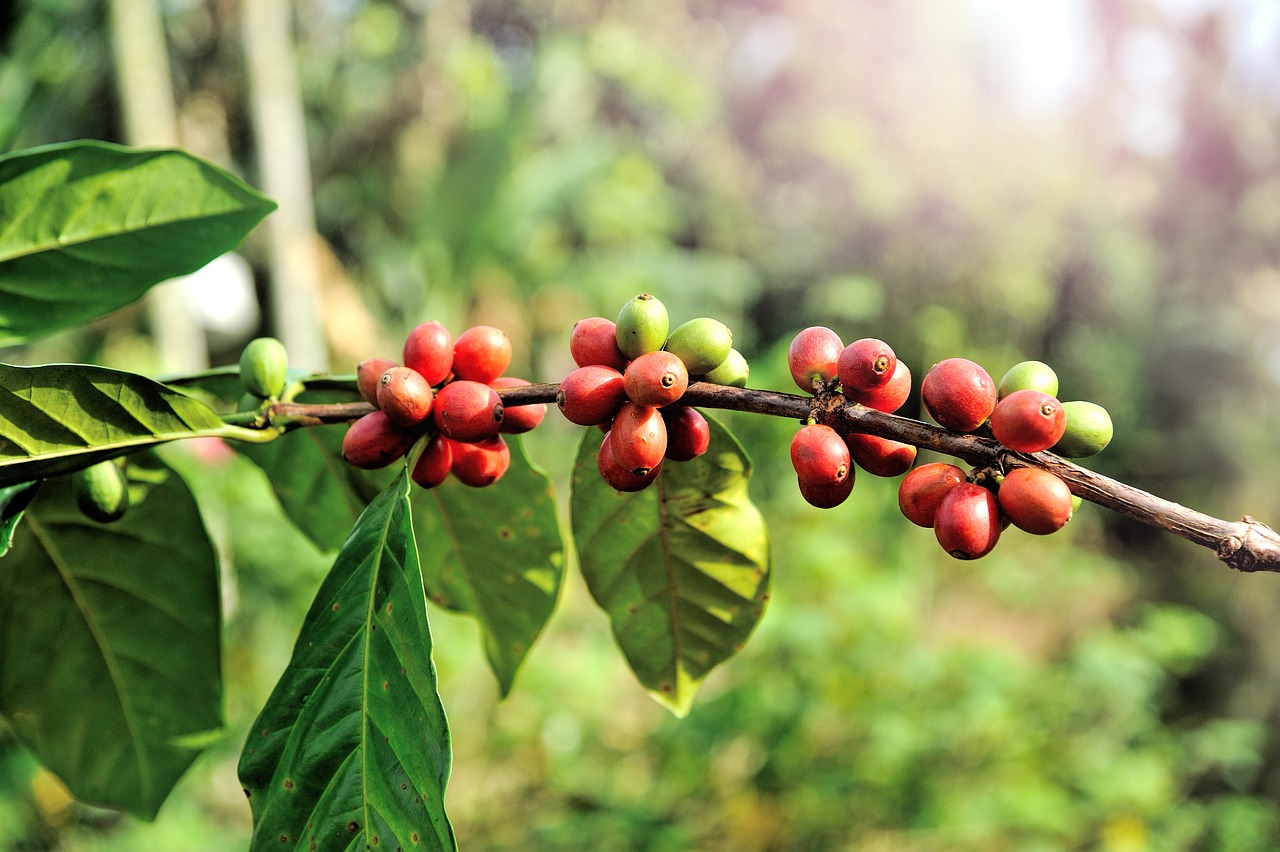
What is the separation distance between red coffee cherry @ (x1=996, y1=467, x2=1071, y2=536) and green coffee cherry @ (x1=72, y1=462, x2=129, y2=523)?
70 centimetres

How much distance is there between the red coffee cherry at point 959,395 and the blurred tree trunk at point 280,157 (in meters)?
5.37

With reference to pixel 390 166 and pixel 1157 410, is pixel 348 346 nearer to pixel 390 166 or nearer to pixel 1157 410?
pixel 390 166

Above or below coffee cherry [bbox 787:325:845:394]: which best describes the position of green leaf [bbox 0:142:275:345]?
above

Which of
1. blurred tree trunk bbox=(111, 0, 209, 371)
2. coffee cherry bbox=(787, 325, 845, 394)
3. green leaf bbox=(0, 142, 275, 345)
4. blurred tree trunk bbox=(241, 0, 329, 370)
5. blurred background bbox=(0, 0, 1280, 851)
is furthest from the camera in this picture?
blurred tree trunk bbox=(241, 0, 329, 370)

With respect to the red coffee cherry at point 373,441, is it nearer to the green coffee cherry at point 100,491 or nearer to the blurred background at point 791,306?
the green coffee cherry at point 100,491

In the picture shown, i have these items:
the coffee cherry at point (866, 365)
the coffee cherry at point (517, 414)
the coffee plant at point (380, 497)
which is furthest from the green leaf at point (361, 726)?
the coffee cherry at point (866, 365)

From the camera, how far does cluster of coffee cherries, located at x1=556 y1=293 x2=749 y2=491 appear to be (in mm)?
608

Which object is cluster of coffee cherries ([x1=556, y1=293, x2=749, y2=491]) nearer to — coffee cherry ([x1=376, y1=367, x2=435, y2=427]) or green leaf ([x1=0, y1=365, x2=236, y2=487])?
coffee cherry ([x1=376, y1=367, x2=435, y2=427])

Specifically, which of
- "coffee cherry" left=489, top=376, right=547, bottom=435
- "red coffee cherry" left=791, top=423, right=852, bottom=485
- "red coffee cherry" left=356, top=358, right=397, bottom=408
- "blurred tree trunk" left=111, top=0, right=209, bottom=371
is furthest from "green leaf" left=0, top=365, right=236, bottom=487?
"blurred tree trunk" left=111, top=0, right=209, bottom=371

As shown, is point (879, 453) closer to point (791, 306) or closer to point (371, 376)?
point (371, 376)

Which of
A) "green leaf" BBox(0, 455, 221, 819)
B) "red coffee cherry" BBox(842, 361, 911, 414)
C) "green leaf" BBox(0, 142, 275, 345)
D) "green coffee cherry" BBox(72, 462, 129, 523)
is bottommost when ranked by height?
"green leaf" BBox(0, 455, 221, 819)

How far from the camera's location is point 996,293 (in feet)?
28.4

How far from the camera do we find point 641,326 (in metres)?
0.65

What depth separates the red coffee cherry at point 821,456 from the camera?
580mm
